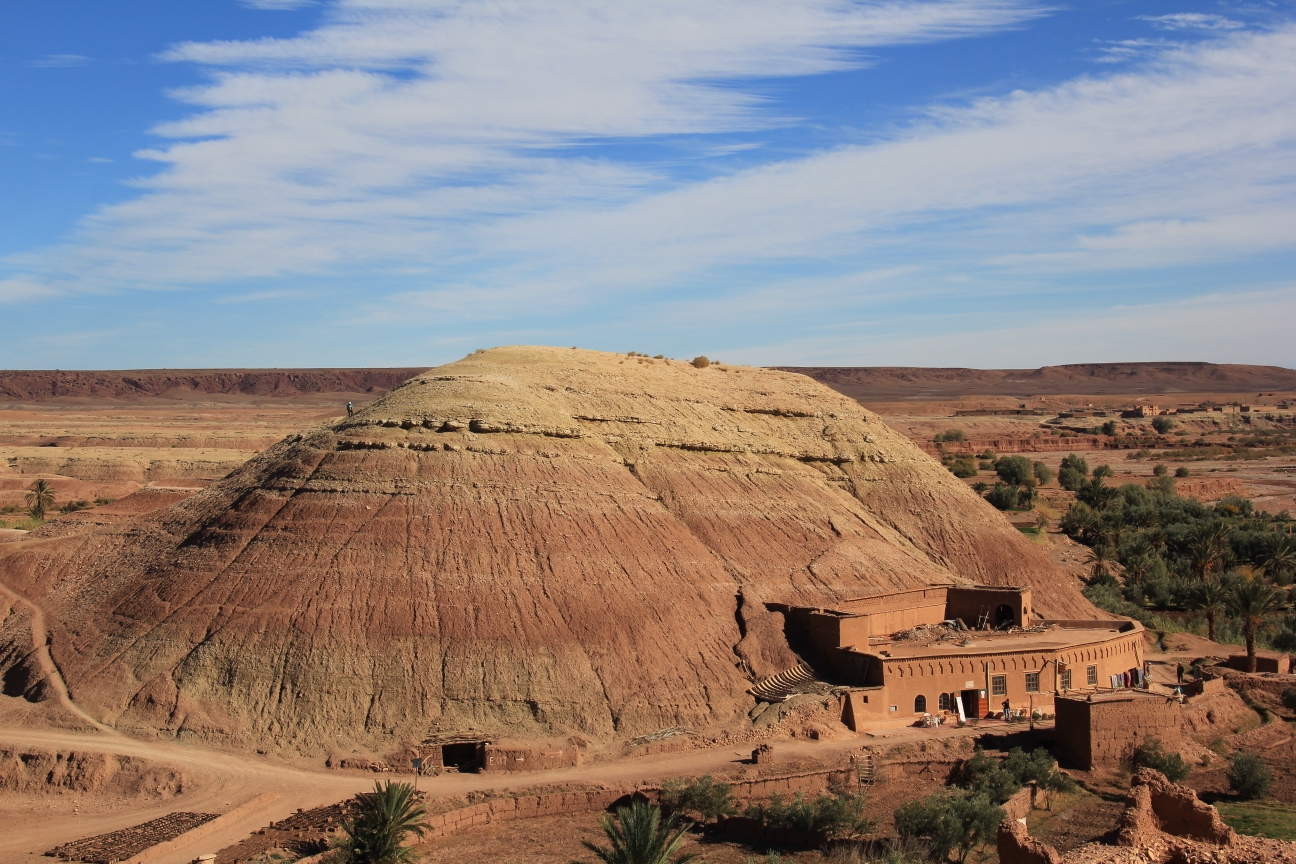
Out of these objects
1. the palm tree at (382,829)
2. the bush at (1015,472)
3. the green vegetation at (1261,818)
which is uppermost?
the bush at (1015,472)

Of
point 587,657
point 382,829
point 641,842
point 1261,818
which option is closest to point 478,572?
point 587,657

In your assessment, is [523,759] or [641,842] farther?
[523,759]

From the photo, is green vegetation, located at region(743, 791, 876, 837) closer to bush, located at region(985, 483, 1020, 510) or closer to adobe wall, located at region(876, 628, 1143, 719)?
adobe wall, located at region(876, 628, 1143, 719)

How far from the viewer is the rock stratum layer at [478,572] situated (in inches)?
1132

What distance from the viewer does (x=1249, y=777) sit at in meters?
28.3

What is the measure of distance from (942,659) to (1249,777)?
26.2 feet

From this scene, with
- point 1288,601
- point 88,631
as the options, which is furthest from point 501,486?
point 1288,601

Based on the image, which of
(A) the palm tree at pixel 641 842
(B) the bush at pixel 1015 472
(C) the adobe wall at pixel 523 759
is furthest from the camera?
(B) the bush at pixel 1015 472

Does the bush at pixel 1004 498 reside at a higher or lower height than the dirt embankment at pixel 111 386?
lower

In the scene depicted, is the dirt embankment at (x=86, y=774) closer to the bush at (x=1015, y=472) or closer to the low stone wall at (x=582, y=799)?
the low stone wall at (x=582, y=799)

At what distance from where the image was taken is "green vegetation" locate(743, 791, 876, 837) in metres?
24.4

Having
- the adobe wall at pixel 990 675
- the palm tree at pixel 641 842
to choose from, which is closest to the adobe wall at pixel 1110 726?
the adobe wall at pixel 990 675

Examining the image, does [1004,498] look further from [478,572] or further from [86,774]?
[86,774]

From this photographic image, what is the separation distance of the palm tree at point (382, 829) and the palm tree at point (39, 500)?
167 ft
